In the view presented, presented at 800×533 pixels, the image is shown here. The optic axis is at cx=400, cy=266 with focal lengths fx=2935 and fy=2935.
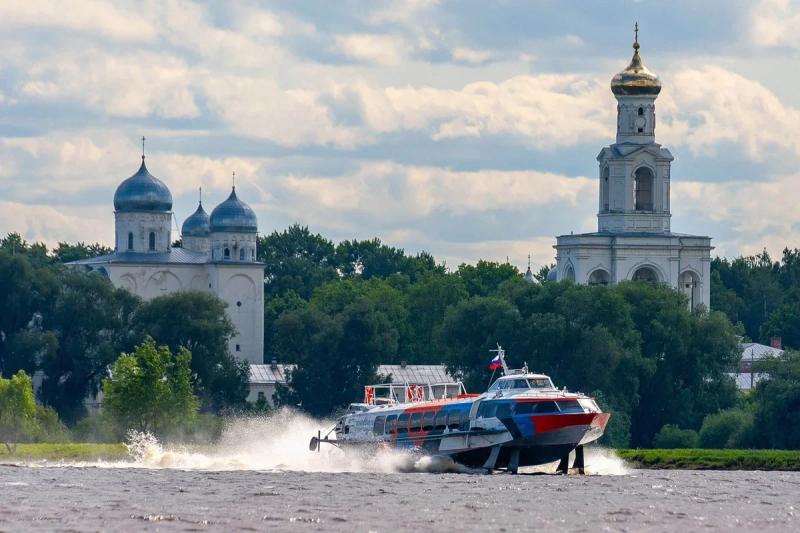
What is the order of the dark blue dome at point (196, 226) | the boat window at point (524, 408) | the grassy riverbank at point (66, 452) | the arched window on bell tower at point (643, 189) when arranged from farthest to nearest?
the dark blue dome at point (196, 226) < the arched window on bell tower at point (643, 189) < the grassy riverbank at point (66, 452) < the boat window at point (524, 408)

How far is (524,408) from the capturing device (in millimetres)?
91125

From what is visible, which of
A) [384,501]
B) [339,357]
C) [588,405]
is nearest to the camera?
[384,501]

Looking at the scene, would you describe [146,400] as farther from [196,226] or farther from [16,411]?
[196,226]

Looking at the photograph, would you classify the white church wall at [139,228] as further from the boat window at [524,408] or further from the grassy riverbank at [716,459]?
the boat window at [524,408]

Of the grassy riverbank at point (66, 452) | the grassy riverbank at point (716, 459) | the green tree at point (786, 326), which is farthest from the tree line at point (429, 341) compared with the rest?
the green tree at point (786, 326)

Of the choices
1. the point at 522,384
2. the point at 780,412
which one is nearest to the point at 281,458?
the point at 522,384

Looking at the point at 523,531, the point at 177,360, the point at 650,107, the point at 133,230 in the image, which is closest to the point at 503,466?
the point at 523,531

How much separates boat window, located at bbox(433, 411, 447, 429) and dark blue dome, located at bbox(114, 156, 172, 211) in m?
81.3

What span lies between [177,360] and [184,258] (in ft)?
163

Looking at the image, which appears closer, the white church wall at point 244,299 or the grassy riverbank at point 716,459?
the grassy riverbank at point 716,459

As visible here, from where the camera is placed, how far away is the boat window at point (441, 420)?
9381cm

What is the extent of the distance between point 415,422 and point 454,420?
2301 millimetres

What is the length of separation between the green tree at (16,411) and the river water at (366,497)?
15076mm

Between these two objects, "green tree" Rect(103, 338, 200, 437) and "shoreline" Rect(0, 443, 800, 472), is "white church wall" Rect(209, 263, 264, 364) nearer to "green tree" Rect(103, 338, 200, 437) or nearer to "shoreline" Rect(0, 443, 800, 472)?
"green tree" Rect(103, 338, 200, 437)
